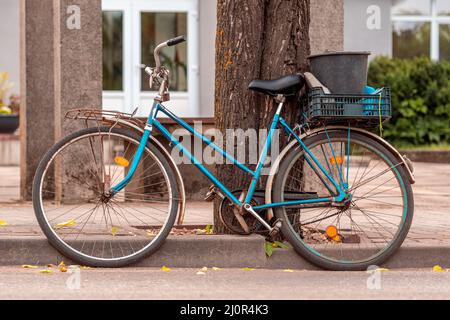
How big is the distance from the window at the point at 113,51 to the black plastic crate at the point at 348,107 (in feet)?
48.1

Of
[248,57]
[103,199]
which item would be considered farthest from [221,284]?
[248,57]

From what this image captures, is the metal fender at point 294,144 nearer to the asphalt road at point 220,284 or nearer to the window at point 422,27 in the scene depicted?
the asphalt road at point 220,284

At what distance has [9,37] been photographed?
2186 centimetres

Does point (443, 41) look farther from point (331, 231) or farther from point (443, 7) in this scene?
point (331, 231)

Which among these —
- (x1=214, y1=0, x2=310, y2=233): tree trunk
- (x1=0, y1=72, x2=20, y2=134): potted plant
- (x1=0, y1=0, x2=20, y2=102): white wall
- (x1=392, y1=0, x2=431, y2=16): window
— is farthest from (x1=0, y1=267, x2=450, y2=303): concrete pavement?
(x1=392, y1=0, x2=431, y2=16): window

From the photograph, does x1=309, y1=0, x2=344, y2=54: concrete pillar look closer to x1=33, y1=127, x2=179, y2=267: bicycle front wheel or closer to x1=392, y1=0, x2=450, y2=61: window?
x1=33, y1=127, x2=179, y2=267: bicycle front wheel

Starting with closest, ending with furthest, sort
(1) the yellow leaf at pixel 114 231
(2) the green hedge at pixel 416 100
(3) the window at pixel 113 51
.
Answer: (1) the yellow leaf at pixel 114 231 → (2) the green hedge at pixel 416 100 → (3) the window at pixel 113 51

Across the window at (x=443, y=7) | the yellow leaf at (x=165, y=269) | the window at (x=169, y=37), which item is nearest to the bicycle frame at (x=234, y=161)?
the yellow leaf at (x=165, y=269)

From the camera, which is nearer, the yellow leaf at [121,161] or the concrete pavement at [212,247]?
the yellow leaf at [121,161]

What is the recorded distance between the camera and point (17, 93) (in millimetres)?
21625

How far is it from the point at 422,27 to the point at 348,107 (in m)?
17.6

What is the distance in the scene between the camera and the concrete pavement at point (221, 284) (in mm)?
5598
